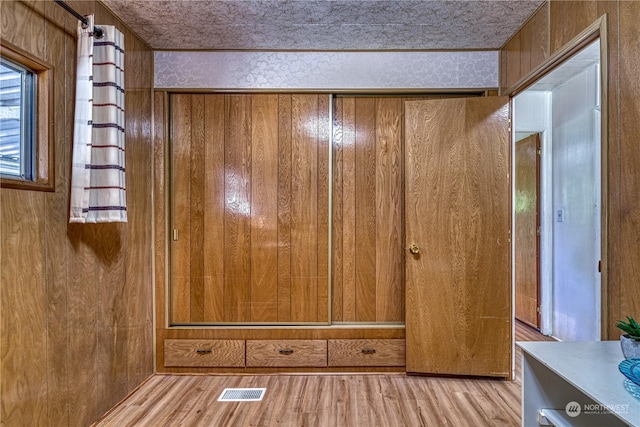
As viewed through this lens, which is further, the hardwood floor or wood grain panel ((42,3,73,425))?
the hardwood floor

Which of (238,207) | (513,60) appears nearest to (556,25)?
(513,60)

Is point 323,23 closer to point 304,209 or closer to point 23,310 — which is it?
point 304,209

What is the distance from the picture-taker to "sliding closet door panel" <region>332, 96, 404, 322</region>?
264 cm

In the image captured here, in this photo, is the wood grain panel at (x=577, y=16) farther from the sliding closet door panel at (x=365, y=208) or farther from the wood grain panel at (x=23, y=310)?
the wood grain panel at (x=23, y=310)

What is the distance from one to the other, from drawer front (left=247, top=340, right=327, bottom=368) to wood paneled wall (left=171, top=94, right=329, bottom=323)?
0.20 meters

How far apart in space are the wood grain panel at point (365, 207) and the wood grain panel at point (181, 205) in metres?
1.29

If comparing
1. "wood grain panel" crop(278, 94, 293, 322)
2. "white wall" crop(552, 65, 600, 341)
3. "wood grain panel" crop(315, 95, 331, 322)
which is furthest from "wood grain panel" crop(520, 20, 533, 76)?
"wood grain panel" crop(278, 94, 293, 322)

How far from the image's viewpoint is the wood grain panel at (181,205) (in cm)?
262

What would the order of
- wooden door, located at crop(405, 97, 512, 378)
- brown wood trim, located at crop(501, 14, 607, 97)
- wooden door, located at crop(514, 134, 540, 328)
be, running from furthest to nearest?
wooden door, located at crop(514, 134, 540, 328), wooden door, located at crop(405, 97, 512, 378), brown wood trim, located at crop(501, 14, 607, 97)

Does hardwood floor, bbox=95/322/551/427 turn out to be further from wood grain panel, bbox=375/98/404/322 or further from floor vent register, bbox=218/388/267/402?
wood grain panel, bbox=375/98/404/322

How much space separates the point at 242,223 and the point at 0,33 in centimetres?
163

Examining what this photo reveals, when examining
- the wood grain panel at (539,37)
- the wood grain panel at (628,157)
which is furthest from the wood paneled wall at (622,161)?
the wood grain panel at (539,37)

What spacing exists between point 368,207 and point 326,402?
138 cm

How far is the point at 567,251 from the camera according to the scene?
3.03 metres
